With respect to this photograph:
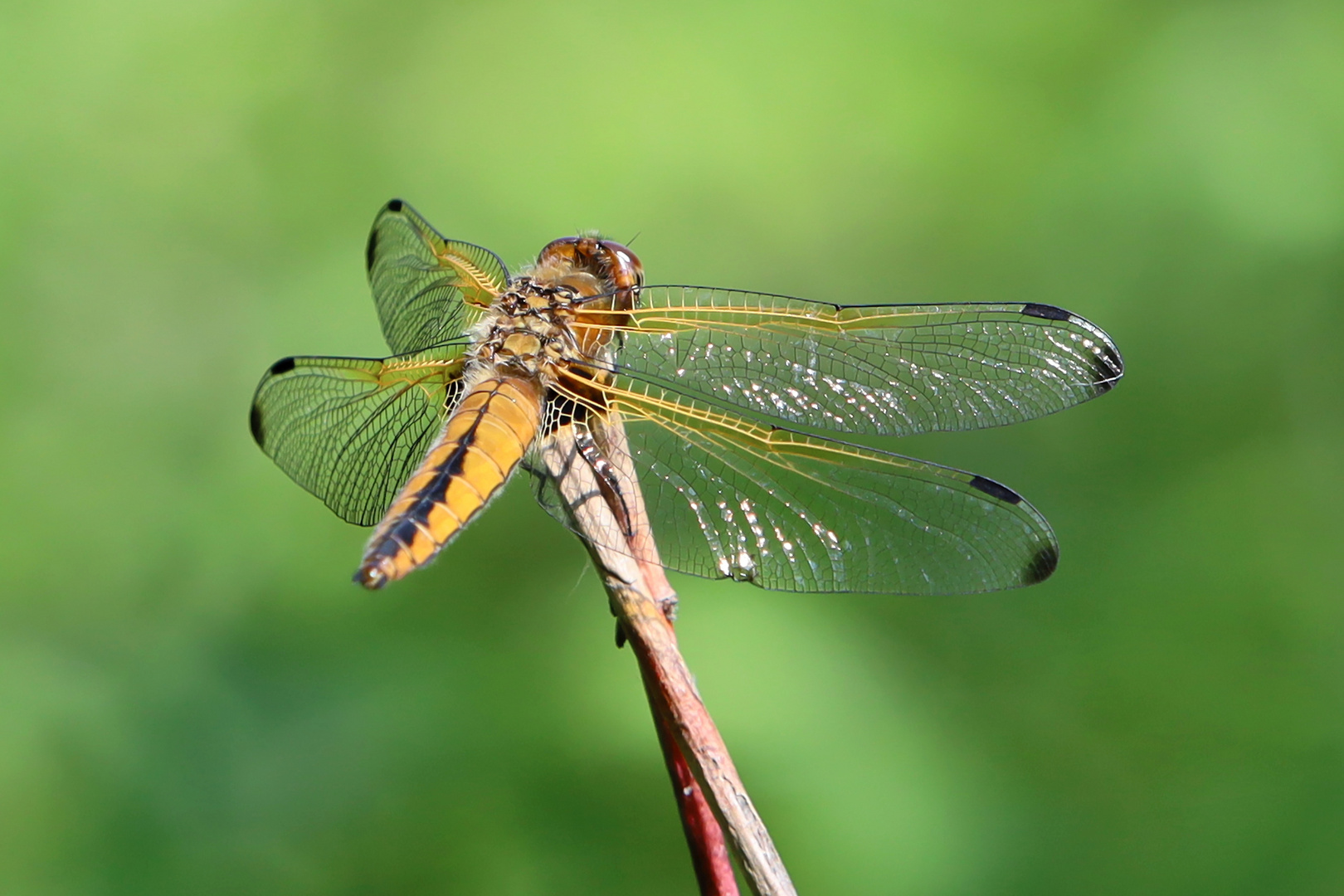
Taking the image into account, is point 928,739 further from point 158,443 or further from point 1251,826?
point 158,443

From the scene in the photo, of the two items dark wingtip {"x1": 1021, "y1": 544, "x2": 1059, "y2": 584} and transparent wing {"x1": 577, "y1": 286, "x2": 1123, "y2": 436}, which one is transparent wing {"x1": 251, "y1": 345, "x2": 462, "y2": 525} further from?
dark wingtip {"x1": 1021, "y1": 544, "x2": 1059, "y2": 584}

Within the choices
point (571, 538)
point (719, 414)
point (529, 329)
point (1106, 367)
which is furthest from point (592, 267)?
point (1106, 367)

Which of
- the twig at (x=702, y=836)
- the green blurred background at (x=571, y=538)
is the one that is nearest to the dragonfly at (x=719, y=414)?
the twig at (x=702, y=836)

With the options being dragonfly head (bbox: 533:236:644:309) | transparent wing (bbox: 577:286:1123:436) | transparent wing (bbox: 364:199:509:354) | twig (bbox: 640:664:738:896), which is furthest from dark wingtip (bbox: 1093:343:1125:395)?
transparent wing (bbox: 364:199:509:354)

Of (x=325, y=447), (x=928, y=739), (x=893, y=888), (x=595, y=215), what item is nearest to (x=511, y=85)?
(x=595, y=215)

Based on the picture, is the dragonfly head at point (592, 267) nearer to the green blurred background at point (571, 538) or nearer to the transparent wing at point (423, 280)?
the transparent wing at point (423, 280)

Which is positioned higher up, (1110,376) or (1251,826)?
(1110,376)
